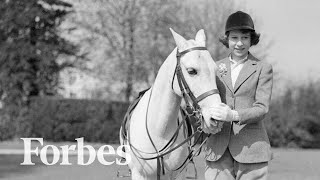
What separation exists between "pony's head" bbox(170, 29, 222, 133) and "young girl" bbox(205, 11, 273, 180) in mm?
111

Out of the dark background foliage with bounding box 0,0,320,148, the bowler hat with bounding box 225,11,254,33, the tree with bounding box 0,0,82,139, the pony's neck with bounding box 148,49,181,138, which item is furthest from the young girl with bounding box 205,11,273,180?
the tree with bounding box 0,0,82,139

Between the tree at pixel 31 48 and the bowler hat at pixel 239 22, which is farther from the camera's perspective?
the tree at pixel 31 48

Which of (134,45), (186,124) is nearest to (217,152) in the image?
(186,124)

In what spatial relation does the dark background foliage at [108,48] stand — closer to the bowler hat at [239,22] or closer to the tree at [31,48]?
the tree at [31,48]

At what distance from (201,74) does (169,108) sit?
0.68 meters

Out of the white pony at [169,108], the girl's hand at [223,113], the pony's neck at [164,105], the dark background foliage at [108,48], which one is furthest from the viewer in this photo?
the dark background foliage at [108,48]

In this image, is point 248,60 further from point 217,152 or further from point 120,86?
point 120,86

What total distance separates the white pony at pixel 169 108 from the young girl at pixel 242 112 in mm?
162

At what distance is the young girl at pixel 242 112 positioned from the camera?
124 inches

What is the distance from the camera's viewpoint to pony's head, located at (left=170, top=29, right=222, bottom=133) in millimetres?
3131

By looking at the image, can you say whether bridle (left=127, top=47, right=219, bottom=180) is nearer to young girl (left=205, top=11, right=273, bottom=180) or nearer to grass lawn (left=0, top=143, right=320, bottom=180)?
young girl (left=205, top=11, right=273, bottom=180)

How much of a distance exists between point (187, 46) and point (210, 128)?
0.70 metres

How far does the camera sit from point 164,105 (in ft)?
12.7

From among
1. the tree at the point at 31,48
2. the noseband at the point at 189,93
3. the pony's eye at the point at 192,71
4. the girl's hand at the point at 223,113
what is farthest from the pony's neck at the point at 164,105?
the tree at the point at 31,48
